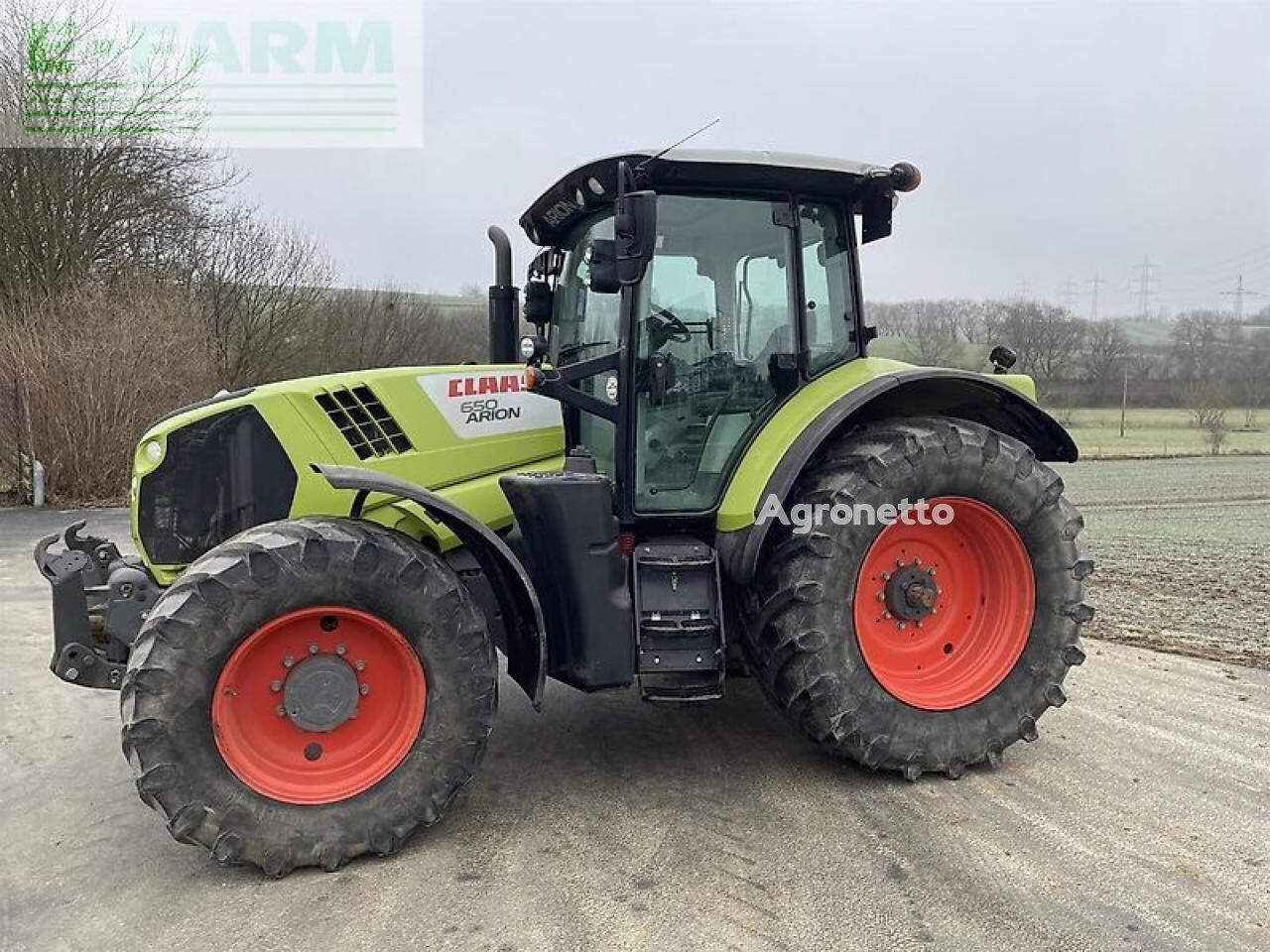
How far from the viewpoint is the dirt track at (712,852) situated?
2834mm

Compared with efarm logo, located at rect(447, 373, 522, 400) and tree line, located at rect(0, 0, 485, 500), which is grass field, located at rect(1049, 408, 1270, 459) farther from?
efarm logo, located at rect(447, 373, 522, 400)

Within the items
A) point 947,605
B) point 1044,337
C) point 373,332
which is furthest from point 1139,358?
point 947,605

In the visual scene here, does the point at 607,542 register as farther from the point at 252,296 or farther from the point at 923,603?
the point at 252,296

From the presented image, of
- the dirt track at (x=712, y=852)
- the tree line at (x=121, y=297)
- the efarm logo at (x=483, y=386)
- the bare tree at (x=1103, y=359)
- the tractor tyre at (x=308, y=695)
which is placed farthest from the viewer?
the bare tree at (x=1103, y=359)

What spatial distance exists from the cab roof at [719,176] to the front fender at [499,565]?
1509mm

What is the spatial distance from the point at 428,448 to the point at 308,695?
1095 mm

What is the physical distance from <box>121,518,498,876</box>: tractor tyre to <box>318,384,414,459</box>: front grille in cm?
49

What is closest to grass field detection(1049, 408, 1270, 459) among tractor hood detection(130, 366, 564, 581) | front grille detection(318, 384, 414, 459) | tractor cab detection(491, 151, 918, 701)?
tractor cab detection(491, 151, 918, 701)

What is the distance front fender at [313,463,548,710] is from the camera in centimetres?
331

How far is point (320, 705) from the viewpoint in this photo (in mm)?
3291

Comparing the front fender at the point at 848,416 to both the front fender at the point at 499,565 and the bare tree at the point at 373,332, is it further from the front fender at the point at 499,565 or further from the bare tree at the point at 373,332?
the bare tree at the point at 373,332

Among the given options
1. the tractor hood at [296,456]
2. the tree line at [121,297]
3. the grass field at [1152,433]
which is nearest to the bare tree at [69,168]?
the tree line at [121,297]

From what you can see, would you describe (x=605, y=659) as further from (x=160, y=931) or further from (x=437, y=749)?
(x=160, y=931)

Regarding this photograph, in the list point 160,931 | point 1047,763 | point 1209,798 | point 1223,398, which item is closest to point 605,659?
point 160,931
